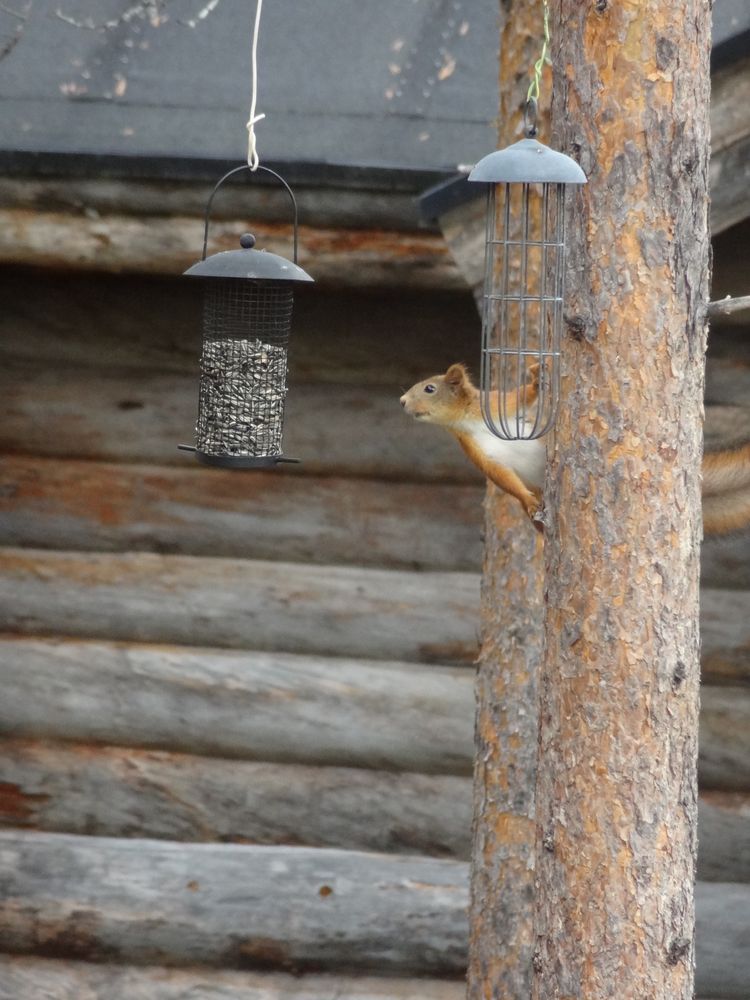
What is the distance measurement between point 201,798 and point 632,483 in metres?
2.66

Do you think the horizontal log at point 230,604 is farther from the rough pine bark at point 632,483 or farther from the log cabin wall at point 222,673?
the rough pine bark at point 632,483

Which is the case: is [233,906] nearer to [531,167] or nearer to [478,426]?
[478,426]

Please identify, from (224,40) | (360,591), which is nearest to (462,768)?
(360,591)

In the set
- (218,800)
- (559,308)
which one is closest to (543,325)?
(559,308)

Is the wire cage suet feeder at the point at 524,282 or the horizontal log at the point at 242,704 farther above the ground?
the wire cage suet feeder at the point at 524,282

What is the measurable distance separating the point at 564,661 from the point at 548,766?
0.22 m

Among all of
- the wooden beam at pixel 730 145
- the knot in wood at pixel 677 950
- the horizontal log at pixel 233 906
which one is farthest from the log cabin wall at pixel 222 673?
the knot in wood at pixel 677 950

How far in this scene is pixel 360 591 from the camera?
482 centimetres

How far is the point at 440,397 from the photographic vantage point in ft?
12.7

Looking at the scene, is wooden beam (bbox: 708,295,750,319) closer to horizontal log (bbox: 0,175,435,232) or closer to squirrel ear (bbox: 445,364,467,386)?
squirrel ear (bbox: 445,364,467,386)

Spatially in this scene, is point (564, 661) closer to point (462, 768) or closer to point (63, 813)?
point (462, 768)

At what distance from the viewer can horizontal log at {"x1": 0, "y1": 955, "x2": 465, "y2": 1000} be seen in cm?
479

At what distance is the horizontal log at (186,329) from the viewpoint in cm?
464

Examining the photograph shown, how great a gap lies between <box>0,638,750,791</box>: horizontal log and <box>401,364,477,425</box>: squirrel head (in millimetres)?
1227
